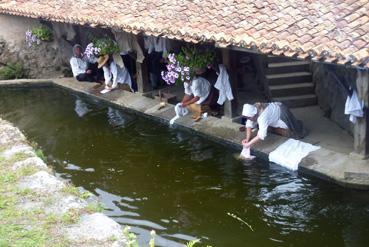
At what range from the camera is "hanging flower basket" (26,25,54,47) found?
1750 cm

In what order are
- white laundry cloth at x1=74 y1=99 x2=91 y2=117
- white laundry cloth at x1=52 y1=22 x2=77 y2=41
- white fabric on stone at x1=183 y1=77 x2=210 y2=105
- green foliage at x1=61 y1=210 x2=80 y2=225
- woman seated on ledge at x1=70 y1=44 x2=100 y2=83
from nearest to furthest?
green foliage at x1=61 y1=210 x2=80 y2=225 < white fabric on stone at x1=183 y1=77 x2=210 y2=105 < white laundry cloth at x1=74 y1=99 x2=91 y2=117 < woman seated on ledge at x1=70 y1=44 x2=100 y2=83 < white laundry cloth at x1=52 y1=22 x2=77 y2=41

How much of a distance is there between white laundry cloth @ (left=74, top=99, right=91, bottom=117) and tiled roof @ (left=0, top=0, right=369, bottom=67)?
8.23 ft

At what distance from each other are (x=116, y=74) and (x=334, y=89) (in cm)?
652

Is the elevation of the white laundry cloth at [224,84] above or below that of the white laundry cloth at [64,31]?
below

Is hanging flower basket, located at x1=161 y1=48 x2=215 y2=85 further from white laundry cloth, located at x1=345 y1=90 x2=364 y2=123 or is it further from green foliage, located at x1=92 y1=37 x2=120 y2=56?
white laundry cloth, located at x1=345 y1=90 x2=364 y2=123

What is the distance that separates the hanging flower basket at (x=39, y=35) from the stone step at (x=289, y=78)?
8.49 m

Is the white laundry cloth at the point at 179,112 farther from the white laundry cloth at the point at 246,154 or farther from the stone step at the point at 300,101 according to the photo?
the white laundry cloth at the point at 246,154

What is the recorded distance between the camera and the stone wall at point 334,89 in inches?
404

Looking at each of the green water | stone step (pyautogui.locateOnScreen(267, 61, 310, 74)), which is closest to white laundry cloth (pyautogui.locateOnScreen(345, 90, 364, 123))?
the green water

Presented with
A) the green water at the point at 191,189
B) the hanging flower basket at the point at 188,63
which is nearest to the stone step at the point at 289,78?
the hanging flower basket at the point at 188,63

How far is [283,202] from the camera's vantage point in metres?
8.43

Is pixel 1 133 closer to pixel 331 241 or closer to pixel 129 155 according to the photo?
pixel 129 155

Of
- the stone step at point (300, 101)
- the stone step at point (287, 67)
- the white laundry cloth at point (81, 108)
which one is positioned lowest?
the white laundry cloth at point (81, 108)

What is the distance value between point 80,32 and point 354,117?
1098 cm
